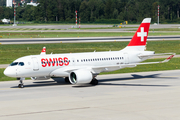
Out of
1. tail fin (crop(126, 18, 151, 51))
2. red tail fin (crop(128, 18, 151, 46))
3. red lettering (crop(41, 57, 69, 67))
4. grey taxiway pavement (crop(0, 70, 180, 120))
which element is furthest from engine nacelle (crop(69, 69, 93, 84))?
red tail fin (crop(128, 18, 151, 46))

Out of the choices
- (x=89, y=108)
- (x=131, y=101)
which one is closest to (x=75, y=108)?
(x=89, y=108)

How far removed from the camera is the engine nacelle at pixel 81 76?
32.5 meters

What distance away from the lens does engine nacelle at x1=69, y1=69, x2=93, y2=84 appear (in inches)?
1278

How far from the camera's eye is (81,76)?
32531mm

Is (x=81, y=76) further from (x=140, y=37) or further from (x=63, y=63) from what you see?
(x=140, y=37)

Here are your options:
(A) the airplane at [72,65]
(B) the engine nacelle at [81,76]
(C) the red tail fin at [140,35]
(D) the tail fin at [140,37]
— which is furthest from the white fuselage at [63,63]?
(C) the red tail fin at [140,35]

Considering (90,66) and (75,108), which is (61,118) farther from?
(90,66)

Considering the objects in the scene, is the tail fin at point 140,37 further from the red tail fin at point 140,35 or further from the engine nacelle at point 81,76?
the engine nacelle at point 81,76

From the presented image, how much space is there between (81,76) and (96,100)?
6.11 m

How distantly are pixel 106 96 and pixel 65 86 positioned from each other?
724 cm

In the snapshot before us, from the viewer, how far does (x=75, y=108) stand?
944 inches

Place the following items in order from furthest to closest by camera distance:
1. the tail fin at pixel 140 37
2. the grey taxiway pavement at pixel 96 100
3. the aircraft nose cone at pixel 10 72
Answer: the tail fin at pixel 140 37, the aircraft nose cone at pixel 10 72, the grey taxiway pavement at pixel 96 100

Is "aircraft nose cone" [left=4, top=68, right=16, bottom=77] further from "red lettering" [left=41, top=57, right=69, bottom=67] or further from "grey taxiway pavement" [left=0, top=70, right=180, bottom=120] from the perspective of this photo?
"red lettering" [left=41, top=57, right=69, bottom=67]

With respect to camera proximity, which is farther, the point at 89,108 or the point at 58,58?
the point at 58,58
